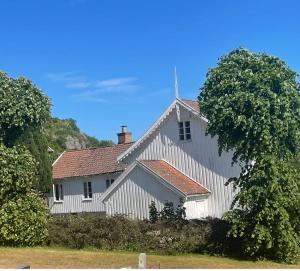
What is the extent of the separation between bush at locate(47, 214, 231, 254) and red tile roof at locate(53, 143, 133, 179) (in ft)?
58.7

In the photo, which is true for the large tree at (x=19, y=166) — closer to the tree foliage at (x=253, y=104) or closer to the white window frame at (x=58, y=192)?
the tree foliage at (x=253, y=104)

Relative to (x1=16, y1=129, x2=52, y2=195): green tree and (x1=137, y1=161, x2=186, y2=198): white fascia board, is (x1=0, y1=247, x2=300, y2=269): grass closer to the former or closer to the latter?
(x1=137, y1=161, x2=186, y2=198): white fascia board

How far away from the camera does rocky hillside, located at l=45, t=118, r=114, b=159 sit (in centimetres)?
9778

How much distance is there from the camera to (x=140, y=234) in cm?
2252

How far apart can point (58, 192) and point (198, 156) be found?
59.4 feet

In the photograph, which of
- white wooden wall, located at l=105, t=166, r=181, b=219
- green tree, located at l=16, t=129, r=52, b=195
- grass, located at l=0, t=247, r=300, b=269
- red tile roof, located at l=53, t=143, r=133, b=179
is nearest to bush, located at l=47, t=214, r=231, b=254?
grass, located at l=0, t=247, r=300, b=269

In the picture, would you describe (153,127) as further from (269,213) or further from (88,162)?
(269,213)

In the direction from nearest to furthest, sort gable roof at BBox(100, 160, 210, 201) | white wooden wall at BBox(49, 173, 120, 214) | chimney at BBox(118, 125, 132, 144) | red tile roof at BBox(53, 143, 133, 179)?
gable roof at BBox(100, 160, 210, 201), white wooden wall at BBox(49, 173, 120, 214), red tile roof at BBox(53, 143, 133, 179), chimney at BBox(118, 125, 132, 144)

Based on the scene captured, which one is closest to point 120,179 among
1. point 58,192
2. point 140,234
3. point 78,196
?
point 140,234

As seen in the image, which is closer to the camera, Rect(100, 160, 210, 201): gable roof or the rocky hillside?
Rect(100, 160, 210, 201): gable roof

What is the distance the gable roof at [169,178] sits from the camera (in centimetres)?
2950

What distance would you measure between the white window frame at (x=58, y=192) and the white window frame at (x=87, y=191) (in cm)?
256

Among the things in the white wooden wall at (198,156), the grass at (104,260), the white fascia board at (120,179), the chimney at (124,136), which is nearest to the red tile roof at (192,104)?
the white wooden wall at (198,156)

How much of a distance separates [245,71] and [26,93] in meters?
11.0
